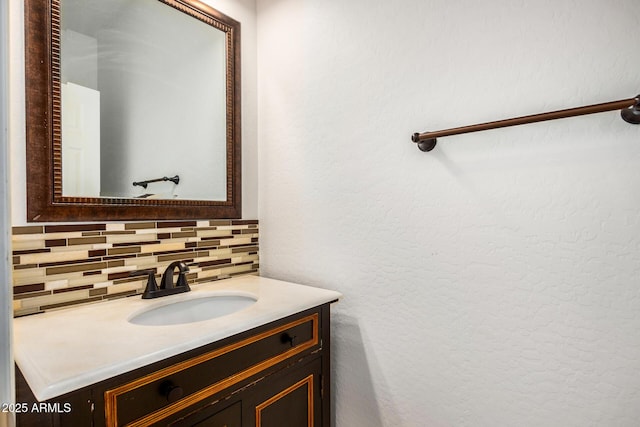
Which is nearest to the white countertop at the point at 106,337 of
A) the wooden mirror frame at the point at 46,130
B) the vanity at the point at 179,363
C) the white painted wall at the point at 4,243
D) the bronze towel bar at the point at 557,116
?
the vanity at the point at 179,363

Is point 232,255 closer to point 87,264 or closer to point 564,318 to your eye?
point 87,264

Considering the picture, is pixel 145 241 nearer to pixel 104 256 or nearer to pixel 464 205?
pixel 104 256

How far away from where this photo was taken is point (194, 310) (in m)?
1.30

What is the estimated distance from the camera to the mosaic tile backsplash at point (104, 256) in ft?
3.35

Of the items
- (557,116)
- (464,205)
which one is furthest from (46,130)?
(557,116)

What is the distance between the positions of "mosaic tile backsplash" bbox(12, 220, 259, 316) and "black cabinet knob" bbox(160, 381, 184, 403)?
1.74 ft

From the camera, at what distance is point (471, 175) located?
1105 mm

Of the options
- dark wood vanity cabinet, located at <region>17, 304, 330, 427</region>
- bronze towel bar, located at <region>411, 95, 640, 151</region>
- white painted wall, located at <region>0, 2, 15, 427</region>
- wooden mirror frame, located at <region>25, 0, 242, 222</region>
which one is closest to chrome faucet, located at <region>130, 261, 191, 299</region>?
wooden mirror frame, located at <region>25, 0, 242, 222</region>

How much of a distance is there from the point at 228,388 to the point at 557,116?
1117mm

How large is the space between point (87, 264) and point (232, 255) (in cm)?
58

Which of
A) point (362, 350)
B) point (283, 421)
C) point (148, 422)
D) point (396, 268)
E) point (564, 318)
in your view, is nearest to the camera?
point (148, 422)

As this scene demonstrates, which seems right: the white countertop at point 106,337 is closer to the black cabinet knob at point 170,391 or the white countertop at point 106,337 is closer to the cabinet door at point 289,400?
the black cabinet knob at point 170,391

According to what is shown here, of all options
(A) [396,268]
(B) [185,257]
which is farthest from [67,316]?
(A) [396,268]

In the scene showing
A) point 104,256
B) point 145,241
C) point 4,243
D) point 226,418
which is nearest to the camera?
point 4,243
